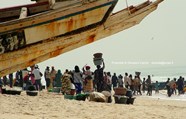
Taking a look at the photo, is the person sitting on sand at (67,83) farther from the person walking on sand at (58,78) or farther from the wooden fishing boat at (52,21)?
the wooden fishing boat at (52,21)

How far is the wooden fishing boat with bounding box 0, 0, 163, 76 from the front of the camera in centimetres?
707

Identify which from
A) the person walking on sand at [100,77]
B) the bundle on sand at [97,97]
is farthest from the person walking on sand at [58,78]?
the bundle on sand at [97,97]

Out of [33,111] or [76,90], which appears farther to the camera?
[76,90]

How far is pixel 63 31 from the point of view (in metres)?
7.39

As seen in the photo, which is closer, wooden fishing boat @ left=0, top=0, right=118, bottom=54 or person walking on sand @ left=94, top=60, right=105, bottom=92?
wooden fishing boat @ left=0, top=0, right=118, bottom=54

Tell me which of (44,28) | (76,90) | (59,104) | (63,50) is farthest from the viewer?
(76,90)

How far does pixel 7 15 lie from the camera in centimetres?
808

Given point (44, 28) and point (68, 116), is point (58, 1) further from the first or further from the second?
point (68, 116)

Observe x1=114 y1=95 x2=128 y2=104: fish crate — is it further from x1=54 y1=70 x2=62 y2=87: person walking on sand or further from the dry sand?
x1=54 y1=70 x2=62 y2=87: person walking on sand

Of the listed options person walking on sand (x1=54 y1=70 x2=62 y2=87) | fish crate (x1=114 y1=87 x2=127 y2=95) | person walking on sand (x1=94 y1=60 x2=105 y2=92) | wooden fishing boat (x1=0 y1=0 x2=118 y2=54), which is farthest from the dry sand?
person walking on sand (x1=54 y1=70 x2=62 y2=87)

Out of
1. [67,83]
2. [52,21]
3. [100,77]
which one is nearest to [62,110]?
[67,83]

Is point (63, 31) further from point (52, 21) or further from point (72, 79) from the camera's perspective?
point (72, 79)

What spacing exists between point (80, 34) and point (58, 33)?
0.48 metres

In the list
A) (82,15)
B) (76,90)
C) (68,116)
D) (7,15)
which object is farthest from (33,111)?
(76,90)
